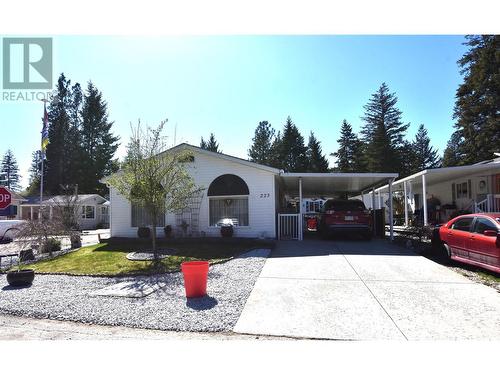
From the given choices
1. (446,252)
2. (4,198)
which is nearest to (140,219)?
(4,198)

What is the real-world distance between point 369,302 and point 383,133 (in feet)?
146

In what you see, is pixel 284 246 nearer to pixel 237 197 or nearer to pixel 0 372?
pixel 237 197

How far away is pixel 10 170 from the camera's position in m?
85.4

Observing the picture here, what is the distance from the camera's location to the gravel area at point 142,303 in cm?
542

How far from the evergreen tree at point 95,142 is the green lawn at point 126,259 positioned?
37586 mm

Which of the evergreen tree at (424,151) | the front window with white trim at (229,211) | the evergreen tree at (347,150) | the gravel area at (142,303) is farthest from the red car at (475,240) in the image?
the evergreen tree at (424,151)

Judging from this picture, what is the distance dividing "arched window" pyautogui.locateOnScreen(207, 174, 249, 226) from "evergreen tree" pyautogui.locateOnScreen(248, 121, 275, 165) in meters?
41.6

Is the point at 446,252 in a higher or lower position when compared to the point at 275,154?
lower

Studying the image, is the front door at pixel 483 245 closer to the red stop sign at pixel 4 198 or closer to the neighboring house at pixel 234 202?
the neighboring house at pixel 234 202

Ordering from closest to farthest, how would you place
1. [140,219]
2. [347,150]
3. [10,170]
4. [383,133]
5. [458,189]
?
1. [140,219]
2. [458,189]
3. [383,133]
4. [347,150]
5. [10,170]

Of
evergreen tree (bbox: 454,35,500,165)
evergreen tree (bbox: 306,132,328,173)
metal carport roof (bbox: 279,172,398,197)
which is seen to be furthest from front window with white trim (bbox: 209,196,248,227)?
evergreen tree (bbox: 306,132,328,173)

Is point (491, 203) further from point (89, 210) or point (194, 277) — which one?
point (89, 210)

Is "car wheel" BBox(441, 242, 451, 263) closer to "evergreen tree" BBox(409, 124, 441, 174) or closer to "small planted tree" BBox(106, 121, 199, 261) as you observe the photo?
"small planted tree" BBox(106, 121, 199, 261)

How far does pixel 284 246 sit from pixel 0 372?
993 centimetres
